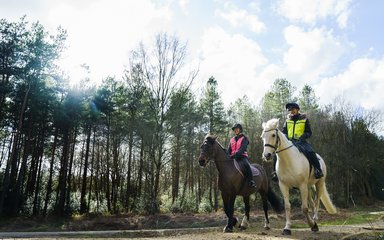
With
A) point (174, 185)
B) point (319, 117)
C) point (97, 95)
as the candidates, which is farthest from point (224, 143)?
point (97, 95)

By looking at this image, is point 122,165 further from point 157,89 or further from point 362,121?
point 362,121

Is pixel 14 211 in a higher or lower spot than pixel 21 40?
lower

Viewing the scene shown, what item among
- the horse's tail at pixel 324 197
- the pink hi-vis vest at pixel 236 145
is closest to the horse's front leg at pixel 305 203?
the horse's tail at pixel 324 197

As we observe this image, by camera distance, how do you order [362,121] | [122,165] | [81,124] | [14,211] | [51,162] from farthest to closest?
[362,121]
[122,165]
[81,124]
[51,162]
[14,211]

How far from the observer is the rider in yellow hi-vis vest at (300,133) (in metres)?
9.12

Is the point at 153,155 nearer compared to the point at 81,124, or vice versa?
the point at 153,155

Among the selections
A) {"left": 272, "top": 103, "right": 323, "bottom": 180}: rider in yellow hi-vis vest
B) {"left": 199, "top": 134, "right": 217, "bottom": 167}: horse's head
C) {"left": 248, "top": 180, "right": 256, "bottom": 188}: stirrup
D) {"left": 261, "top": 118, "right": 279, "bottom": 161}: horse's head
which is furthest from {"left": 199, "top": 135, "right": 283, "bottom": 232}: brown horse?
{"left": 261, "top": 118, "right": 279, "bottom": 161}: horse's head

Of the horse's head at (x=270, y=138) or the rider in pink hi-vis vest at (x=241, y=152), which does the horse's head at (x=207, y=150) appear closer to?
the rider in pink hi-vis vest at (x=241, y=152)

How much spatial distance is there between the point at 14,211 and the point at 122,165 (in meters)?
10.5

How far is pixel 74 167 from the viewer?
34.8m

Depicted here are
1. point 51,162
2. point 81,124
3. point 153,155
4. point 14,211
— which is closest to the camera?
point 153,155

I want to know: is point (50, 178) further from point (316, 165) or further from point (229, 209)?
point (316, 165)

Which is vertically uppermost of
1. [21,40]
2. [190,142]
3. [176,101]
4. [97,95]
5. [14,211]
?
[21,40]

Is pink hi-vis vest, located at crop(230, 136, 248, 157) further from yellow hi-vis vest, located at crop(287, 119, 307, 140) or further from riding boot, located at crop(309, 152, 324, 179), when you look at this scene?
riding boot, located at crop(309, 152, 324, 179)
